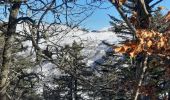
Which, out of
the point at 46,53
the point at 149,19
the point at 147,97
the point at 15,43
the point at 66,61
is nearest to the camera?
the point at 149,19

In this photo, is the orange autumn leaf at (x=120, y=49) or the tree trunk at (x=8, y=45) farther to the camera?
the tree trunk at (x=8, y=45)

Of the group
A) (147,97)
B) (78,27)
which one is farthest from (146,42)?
(78,27)

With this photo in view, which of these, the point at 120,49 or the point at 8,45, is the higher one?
the point at 8,45

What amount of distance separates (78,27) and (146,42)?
21.4 ft

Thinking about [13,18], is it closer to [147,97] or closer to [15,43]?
[15,43]

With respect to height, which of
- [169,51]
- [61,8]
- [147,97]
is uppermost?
[61,8]

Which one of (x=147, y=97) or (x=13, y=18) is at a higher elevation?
(x=13, y=18)

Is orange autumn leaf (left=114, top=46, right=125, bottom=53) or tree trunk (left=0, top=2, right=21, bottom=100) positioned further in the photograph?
tree trunk (left=0, top=2, right=21, bottom=100)

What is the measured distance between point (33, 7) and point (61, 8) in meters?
0.67

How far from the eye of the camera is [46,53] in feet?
28.9

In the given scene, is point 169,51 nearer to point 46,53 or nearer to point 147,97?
point 147,97

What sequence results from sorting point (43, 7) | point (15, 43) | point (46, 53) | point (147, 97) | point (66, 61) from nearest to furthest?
point (147, 97) → point (46, 53) → point (66, 61) → point (43, 7) → point (15, 43)

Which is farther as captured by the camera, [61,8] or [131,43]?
[61,8]

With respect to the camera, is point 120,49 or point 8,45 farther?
point 8,45
